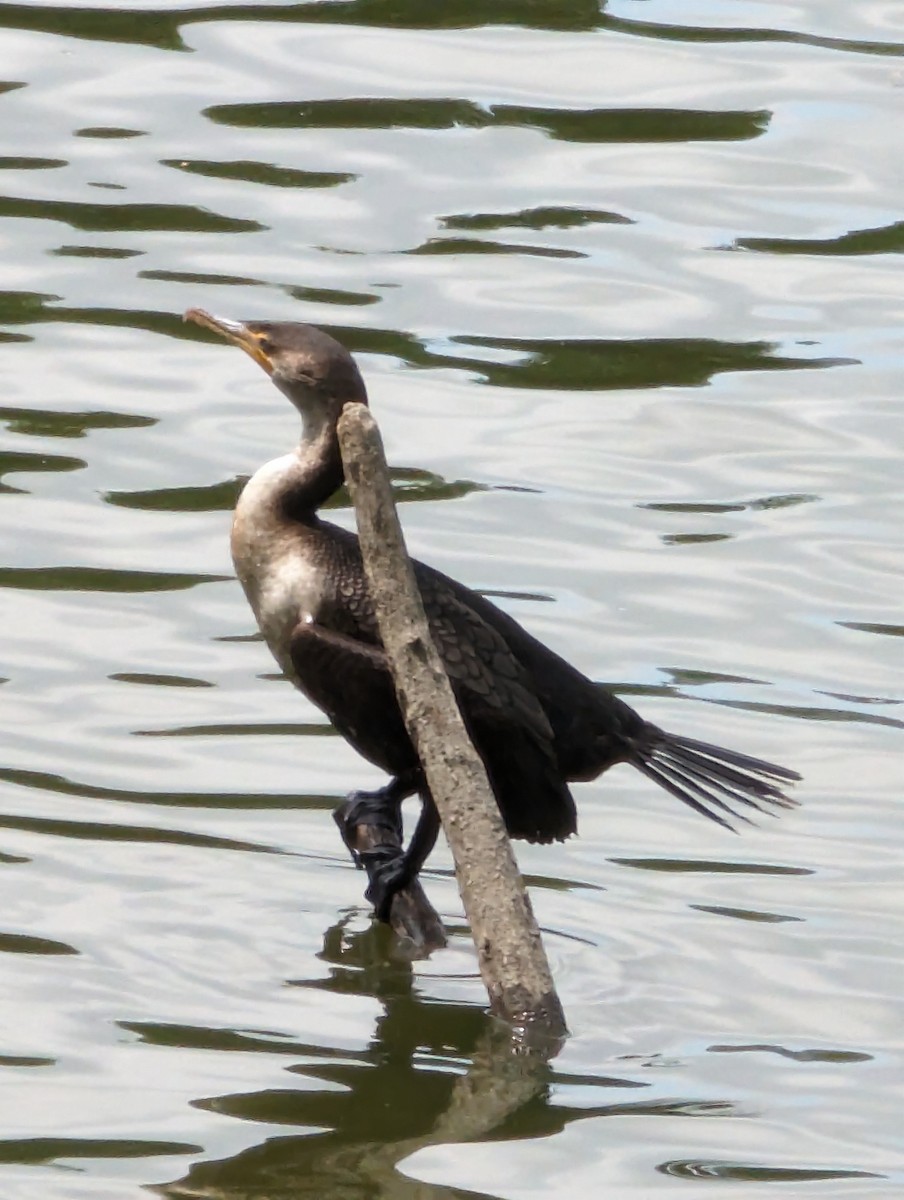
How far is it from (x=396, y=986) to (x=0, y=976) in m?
0.95

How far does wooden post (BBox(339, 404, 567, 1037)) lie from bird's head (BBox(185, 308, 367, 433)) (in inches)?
32.2

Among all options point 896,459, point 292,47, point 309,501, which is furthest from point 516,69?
point 309,501

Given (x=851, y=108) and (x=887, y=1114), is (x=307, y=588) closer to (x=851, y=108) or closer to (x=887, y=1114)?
(x=887, y=1114)

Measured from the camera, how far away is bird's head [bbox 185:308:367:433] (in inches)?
241

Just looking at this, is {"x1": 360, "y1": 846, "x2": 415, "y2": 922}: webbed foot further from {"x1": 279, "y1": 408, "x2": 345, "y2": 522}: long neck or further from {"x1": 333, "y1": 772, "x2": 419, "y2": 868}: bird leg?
{"x1": 279, "y1": 408, "x2": 345, "y2": 522}: long neck

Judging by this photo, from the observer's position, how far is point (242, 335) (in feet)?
20.8

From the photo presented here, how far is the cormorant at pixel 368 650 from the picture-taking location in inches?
237

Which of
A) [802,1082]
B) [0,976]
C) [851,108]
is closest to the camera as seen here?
[802,1082]

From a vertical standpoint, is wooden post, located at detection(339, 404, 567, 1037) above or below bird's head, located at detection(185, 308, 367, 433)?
below

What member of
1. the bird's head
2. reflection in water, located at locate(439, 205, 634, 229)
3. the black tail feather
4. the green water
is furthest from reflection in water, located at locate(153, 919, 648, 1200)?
reflection in water, located at locate(439, 205, 634, 229)

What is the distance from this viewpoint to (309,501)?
6.23 m

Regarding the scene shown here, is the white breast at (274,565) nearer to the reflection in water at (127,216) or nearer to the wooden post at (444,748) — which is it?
the wooden post at (444,748)

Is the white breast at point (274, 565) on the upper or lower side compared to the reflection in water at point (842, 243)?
lower

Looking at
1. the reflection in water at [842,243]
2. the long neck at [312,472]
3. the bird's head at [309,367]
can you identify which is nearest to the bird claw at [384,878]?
the long neck at [312,472]
